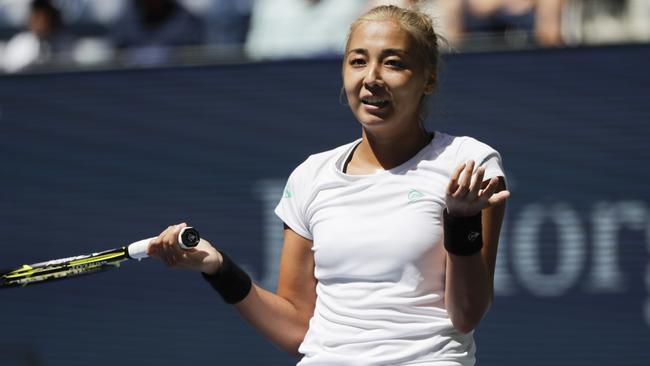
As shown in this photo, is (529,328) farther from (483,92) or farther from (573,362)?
(483,92)

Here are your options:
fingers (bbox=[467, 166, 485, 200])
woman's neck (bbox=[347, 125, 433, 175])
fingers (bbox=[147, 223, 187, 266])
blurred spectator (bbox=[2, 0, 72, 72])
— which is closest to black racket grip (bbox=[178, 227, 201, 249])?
fingers (bbox=[147, 223, 187, 266])

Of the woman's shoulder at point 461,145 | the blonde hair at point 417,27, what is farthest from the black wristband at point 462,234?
the blonde hair at point 417,27

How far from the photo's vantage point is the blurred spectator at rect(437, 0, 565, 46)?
5.91 meters

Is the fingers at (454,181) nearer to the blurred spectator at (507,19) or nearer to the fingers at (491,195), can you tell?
the fingers at (491,195)

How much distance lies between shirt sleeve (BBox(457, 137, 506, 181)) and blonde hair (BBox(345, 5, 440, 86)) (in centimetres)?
24

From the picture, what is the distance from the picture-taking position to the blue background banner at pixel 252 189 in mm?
5773

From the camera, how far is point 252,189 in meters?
6.29

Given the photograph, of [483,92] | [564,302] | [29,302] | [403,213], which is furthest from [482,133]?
[403,213]

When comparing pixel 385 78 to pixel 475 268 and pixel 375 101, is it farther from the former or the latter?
pixel 475 268

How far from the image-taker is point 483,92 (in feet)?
19.7

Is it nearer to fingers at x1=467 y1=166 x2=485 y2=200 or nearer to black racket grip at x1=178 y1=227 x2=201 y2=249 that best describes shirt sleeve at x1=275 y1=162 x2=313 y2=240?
black racket grip at x1=178 y1=227 x2=201 y2=249

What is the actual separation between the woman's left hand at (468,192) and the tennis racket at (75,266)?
94 centimetres

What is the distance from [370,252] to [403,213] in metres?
0.12

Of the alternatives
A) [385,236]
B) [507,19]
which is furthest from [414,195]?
[507,19]
